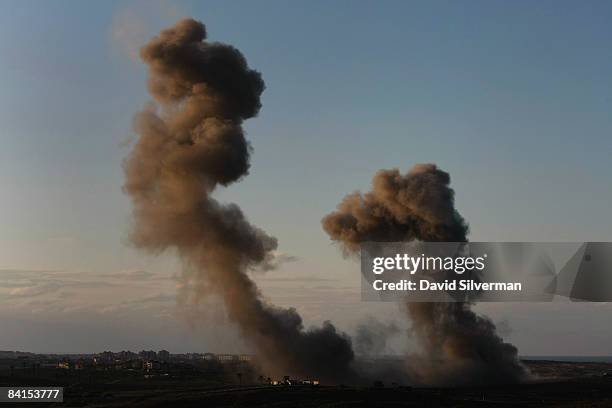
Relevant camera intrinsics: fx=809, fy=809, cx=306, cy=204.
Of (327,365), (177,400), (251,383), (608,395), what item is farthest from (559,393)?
(177,400)

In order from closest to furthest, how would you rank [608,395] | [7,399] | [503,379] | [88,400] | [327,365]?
[7,399] → [88,400] → [608,395] → [327,365] → [503,379]

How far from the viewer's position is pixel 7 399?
124 metres

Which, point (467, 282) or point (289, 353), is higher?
point (467, 282)

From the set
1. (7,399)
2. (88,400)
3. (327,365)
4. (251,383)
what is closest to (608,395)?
(327,365)

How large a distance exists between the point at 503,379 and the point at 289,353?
53325mm

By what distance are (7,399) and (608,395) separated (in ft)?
353

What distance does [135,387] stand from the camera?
6875 inches

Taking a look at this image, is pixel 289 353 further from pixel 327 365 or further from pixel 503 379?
pixel 503 379

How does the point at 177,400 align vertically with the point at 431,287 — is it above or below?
below

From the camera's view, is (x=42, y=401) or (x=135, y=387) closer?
(x=42, y=401)

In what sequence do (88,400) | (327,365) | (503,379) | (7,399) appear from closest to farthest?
(7,399)
(88,400)
(327,365)
(503,379)

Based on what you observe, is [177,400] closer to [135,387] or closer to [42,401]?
[42,401]

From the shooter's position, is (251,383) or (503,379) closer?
(251,383)

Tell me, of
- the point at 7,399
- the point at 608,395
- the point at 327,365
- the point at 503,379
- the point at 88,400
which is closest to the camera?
the point at 7,399
